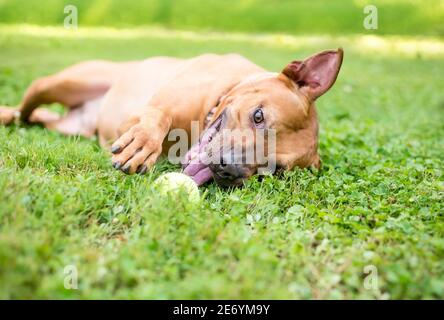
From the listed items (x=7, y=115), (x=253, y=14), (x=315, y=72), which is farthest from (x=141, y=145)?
(x=253, y=14)

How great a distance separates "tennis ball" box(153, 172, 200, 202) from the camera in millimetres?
3003

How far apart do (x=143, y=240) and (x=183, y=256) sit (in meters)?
0.21

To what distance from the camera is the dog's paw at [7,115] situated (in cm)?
486

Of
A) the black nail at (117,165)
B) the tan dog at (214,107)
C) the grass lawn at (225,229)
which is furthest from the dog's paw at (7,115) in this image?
the black nail at (117,165)

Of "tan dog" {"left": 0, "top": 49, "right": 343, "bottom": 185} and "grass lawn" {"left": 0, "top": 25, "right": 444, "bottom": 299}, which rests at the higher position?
"tan dog" {"left": 0, "top": 49, "right": 343, "bottom": 185}

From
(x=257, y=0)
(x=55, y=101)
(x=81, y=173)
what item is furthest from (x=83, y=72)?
(x=257, y=0)

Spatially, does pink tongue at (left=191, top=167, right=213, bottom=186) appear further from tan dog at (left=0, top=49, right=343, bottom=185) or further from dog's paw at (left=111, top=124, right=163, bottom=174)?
dog's paw at (left=111, top=124, right=163, bottom=174)

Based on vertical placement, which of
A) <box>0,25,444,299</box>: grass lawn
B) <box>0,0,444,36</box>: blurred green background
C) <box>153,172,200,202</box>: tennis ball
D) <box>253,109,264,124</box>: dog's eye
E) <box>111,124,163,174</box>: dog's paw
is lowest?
<box>0,25,444,299</box>: grass lawn

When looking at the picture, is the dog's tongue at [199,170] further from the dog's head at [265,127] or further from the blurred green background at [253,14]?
the blurred green background at [253,14]

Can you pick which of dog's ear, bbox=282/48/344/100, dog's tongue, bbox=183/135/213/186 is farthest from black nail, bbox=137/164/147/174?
dog's ear, bbox=282/48/344/100

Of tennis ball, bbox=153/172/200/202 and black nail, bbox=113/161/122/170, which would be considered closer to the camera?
tennis ball, bbox=153/172/200/202

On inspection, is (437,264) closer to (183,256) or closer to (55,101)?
(183,256)

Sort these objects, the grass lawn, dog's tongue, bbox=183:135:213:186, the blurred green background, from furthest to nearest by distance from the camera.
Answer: the blurred green background → dog's tongue, bbox=183:135:213:186 → the grass lawn

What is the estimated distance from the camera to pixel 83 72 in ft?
17.6
